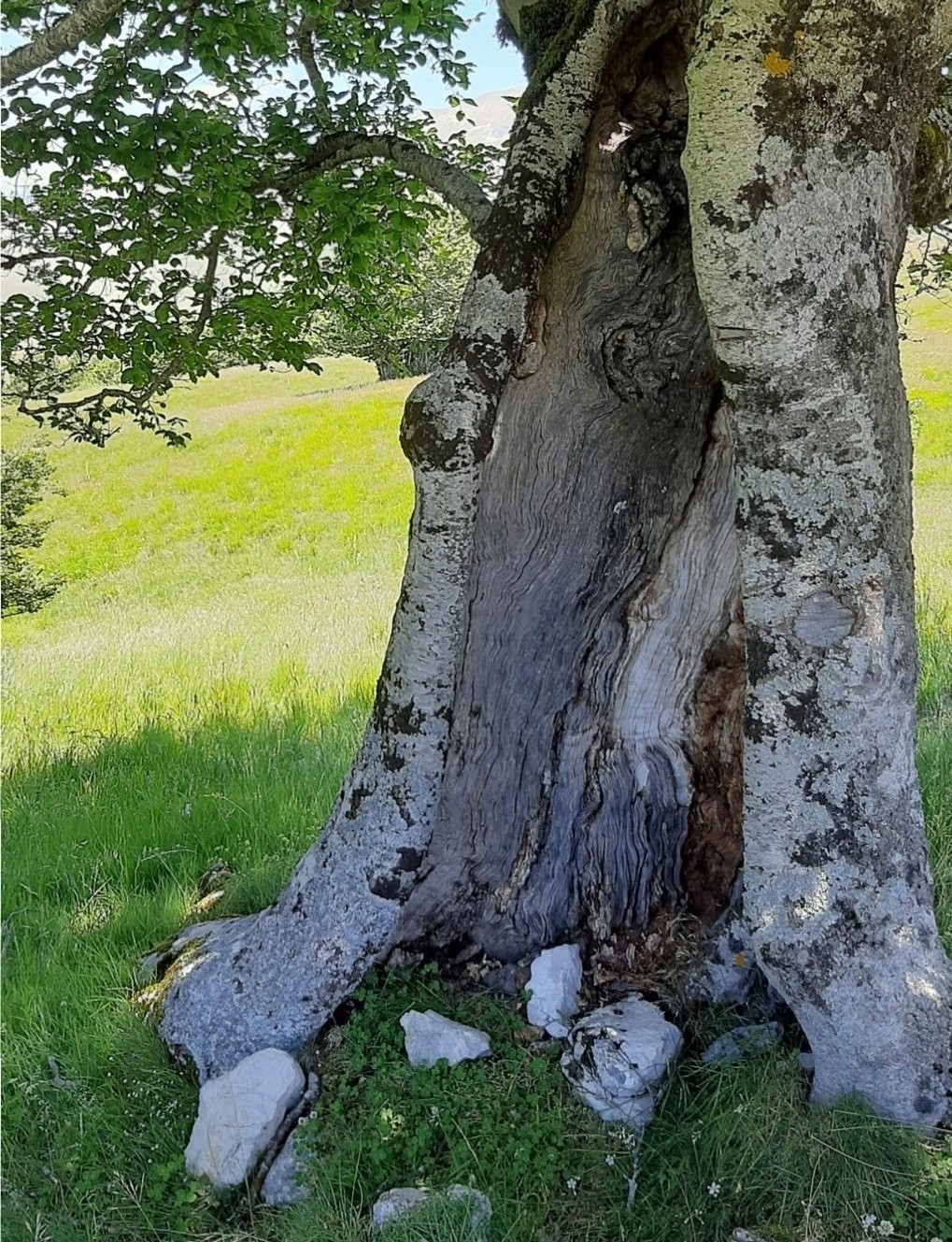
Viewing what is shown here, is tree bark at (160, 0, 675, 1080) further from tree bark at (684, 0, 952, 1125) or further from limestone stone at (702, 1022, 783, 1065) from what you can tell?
limestone stone at (702, 1022, 783, 1065)

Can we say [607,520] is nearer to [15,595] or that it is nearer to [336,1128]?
[336,1128]

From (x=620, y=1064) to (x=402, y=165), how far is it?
361 cm

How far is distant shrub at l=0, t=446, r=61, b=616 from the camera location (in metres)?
16.2

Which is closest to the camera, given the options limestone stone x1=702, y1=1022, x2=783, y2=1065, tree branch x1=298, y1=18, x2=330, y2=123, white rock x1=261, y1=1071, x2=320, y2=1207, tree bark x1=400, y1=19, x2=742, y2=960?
white rock x1=261, y1=1071, x2=320, y2=1207

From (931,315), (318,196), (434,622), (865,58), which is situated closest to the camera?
(865,58)

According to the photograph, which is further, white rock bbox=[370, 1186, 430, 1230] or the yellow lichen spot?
white rock bbox=[370, 1186, 430, 1230]

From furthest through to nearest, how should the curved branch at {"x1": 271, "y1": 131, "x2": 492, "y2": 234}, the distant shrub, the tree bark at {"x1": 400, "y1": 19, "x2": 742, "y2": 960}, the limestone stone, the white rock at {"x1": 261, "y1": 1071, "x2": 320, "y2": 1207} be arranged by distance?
the distant shrub < the curved branch at {"x1": 271, "y1": 131, "x2": 492, "y2": 234} < the tree bark at {"x1": 400, "y1": 19, "x2": 742, "y2": 960} < the limestone stone < the white rock at {"x1": 261, "y1": 1071, "x2": 320, "y2": 1207}

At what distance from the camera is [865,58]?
2.43 metres

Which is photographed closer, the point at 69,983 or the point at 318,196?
the point at 69,983

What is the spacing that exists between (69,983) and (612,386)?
308 cm

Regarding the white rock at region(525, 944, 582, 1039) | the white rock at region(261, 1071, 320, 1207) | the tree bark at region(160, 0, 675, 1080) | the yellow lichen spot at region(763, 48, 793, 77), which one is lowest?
the white rock at region(261, 1071, 320, 1207)

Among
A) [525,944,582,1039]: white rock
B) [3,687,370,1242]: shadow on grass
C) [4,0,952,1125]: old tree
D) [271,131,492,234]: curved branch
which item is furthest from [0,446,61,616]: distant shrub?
[525,944,582,1039]: white rock

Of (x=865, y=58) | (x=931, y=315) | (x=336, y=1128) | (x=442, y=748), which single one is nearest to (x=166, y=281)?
(x=442, y=748)

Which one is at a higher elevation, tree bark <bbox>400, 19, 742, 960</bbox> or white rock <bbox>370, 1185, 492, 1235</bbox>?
tree bark <bbox>400, 19, 742, 960</bbox>
